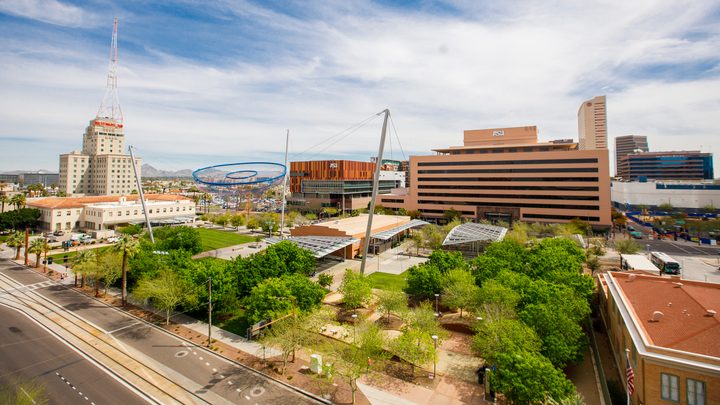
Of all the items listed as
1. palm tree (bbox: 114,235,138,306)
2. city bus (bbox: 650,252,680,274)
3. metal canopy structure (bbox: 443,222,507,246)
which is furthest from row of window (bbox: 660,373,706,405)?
palm tree (bbox: 114,235,138,306)

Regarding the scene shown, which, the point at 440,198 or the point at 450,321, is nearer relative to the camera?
the point at 450,321

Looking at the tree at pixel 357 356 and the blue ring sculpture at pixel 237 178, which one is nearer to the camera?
the tree at pixel 357 356

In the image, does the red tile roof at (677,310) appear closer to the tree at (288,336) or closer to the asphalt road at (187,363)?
the asphalt road at (187,363)

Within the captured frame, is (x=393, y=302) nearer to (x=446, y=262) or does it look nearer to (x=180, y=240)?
(x=446, y=262)

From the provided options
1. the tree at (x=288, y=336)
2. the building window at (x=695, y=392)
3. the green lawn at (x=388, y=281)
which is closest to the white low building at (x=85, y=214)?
the green lawn at (x=388, y=281)

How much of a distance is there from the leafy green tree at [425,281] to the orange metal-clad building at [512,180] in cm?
7582

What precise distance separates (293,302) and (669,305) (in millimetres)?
30201

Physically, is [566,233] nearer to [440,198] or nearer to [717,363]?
[440,198]

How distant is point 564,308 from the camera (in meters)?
28.4

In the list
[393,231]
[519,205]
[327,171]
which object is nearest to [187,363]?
[393,231]

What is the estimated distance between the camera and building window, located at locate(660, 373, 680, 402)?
1916 centimetres

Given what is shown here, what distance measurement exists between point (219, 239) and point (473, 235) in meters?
63.7

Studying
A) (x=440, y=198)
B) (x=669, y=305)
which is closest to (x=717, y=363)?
(x=669, y=305)

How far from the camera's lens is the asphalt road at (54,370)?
23.7m
